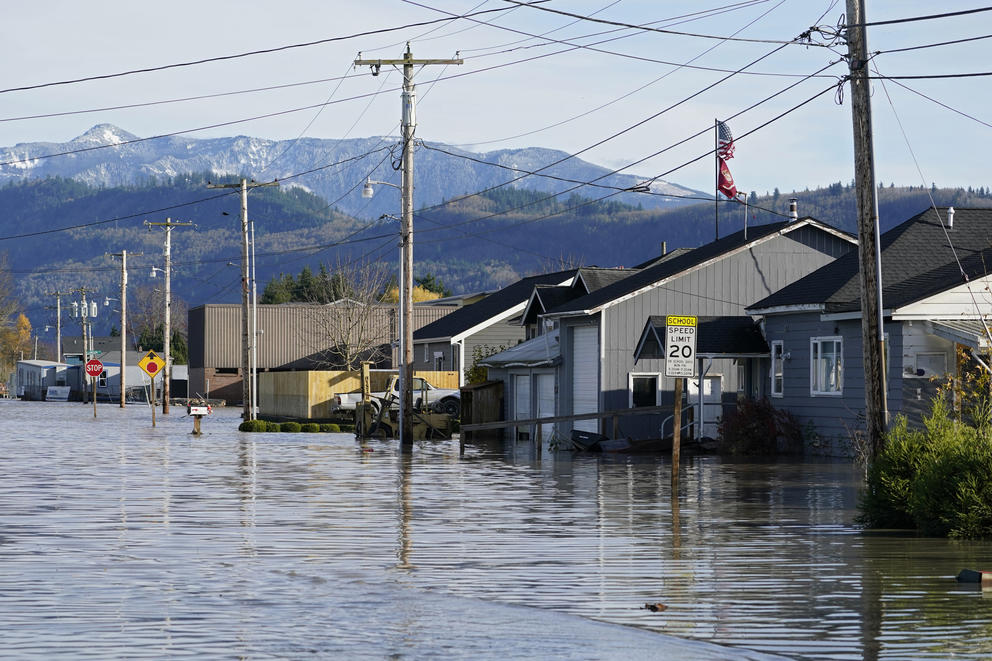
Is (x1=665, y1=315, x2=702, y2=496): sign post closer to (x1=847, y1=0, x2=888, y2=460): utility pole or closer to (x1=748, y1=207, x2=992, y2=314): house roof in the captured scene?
(x1=847, y1=0, x2=888, y2=460): utility pole

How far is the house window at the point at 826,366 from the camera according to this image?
36.3 metres

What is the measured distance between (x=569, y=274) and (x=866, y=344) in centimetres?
3811

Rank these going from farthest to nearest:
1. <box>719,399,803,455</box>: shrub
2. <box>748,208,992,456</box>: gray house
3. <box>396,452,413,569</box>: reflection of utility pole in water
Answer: <box>719,399,803,455</box>: shrub
<box>748,208,992,456</box>: gray house
<box>396,452,413,569</box>: reflection of utility pole in water

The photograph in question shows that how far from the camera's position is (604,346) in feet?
143

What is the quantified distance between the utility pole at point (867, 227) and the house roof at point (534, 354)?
944 inches

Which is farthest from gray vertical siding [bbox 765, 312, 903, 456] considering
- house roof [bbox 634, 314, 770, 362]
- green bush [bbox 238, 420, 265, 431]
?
green bush [bbox 238, 420, 265, 431]

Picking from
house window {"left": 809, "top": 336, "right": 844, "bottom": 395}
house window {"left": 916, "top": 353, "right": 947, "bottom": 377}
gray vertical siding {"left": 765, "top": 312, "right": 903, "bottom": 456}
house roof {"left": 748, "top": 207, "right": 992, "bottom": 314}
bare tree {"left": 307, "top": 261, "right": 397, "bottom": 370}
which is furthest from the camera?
bare tree {"left": 307, "top": 261, "right": 397, "bottom": 370}

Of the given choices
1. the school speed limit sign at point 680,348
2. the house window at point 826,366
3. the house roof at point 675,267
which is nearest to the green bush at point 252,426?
the house roof at point 675,267

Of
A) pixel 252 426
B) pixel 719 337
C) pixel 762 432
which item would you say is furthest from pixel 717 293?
pixel 252 426

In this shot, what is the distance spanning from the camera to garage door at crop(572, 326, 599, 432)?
145 ft

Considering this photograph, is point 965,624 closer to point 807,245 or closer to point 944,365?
point 944,365

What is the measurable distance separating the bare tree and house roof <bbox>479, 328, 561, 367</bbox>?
91.4 feet

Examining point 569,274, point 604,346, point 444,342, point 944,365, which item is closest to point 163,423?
point 444,342

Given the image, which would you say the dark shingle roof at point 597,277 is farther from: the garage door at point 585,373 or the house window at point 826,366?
the house window at point 826,366
